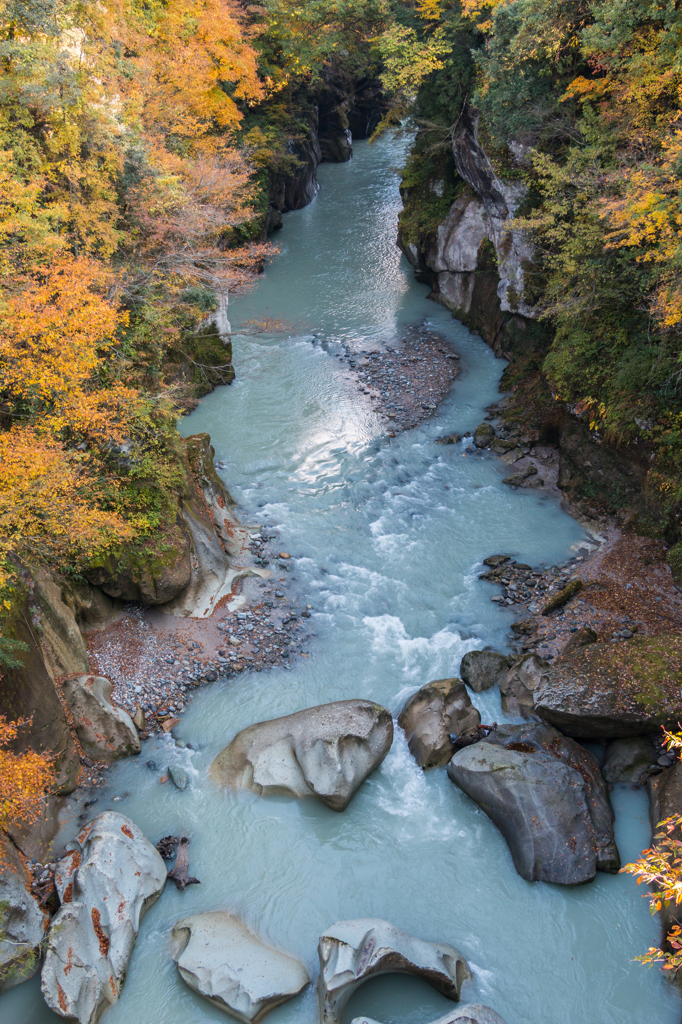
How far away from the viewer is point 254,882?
10.5 metres

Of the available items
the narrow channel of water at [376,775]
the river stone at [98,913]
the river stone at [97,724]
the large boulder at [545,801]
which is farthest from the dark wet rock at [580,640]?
the river stone at [97,724]

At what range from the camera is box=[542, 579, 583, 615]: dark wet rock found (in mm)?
14745

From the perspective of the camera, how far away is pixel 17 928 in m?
9.05

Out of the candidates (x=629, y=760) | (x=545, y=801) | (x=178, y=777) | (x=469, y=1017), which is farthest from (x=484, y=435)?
(x=469, y=1017)

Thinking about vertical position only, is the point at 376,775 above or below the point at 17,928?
below

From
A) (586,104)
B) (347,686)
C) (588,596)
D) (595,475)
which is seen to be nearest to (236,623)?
(347,686)

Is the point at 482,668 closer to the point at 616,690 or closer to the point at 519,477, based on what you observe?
the point at 616,690

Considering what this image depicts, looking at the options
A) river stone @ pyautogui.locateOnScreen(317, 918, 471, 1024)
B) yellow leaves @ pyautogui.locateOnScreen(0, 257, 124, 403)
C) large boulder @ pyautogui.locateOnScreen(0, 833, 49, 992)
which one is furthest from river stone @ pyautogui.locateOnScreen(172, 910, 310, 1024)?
yellow leaves @ pyautogui.locateOnScreen(0, 257, 124, 403)

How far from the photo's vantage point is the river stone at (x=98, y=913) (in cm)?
889

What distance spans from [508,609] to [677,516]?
14.8ft

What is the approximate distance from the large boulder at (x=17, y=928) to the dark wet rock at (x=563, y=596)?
11513 mm

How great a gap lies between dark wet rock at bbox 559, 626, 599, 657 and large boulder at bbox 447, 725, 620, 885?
220 cm

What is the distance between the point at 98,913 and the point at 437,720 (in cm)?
663

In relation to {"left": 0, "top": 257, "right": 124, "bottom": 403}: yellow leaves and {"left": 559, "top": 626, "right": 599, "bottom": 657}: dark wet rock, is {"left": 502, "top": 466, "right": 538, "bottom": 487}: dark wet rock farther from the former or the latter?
{"left": 0, "top": 257, "right": 124, "bottom": 403}: yellow leaves
